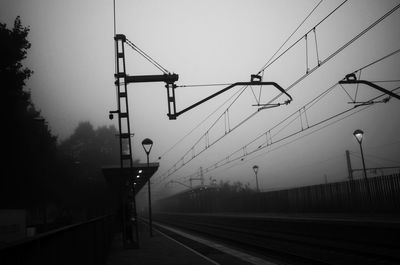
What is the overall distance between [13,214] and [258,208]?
3125cm

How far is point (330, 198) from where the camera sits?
2856cm

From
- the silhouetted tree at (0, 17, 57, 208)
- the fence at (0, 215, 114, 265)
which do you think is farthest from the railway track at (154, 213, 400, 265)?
the silhouetted tree at (0, 17, 57, 208)

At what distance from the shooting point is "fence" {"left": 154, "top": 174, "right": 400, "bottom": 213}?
2203 cm

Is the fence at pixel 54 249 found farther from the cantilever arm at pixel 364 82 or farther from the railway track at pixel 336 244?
the cantilever arm at pixel 364 82

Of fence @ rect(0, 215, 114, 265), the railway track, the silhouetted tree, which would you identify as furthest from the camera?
the silhouetted tree

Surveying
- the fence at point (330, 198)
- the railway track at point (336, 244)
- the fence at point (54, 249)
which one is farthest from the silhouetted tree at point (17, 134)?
the fence at point (330, 198)

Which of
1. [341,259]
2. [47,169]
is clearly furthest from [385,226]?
[47,169]

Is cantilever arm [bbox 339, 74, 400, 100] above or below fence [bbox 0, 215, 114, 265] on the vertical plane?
above

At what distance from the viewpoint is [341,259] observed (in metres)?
12.0

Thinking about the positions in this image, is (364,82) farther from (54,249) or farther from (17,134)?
(17,134)

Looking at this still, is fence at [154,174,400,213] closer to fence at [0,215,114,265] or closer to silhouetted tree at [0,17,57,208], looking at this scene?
fence at [0,215,114,265]

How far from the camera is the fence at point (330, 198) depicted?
22.0m

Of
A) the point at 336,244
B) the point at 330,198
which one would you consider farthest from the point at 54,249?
the point at 330,198

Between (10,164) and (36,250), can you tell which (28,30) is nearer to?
(10,164)
